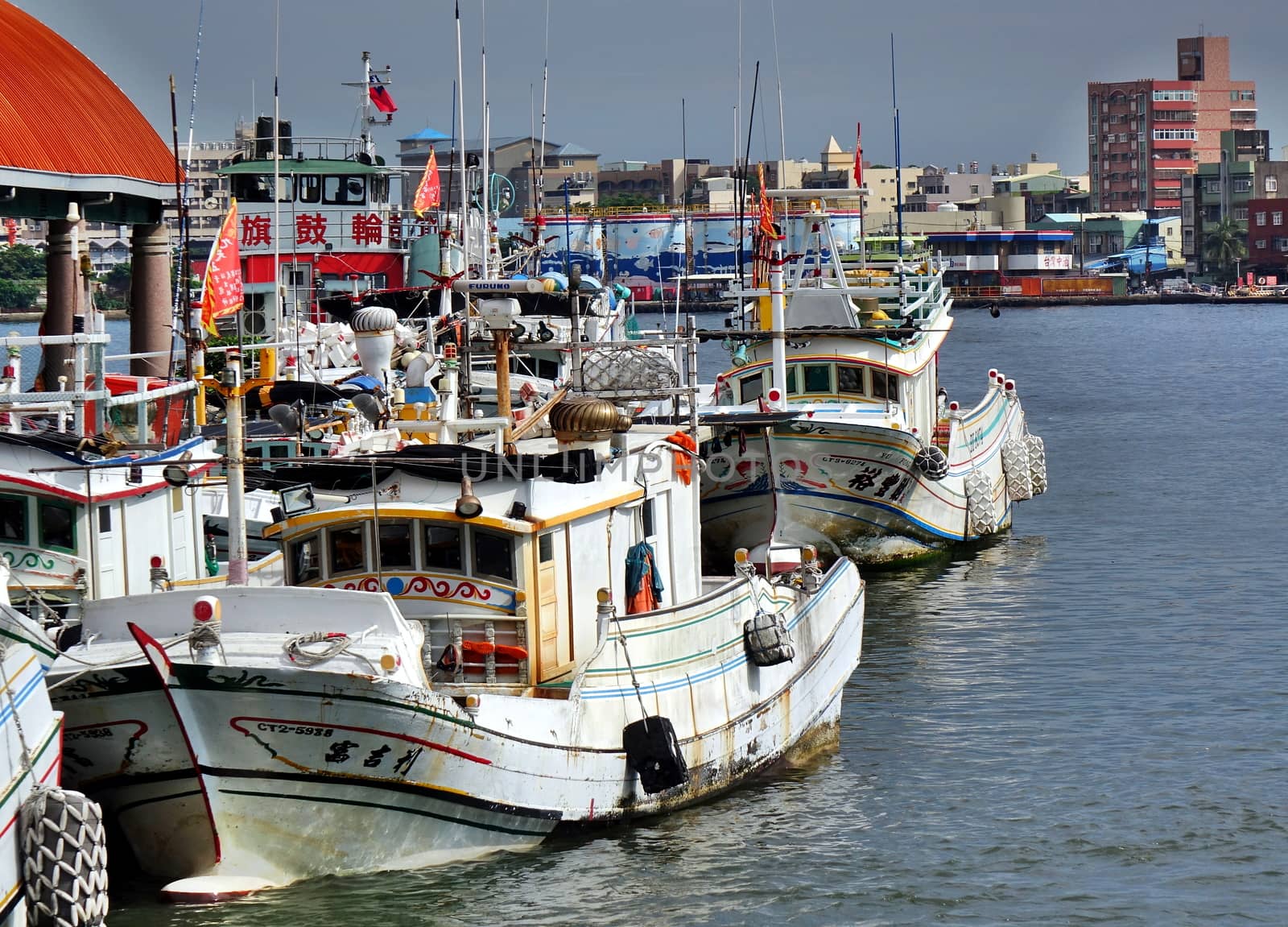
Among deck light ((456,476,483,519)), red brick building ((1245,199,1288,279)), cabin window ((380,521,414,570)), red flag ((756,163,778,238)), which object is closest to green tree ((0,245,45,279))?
red brick building ((1245,199,1288,279))

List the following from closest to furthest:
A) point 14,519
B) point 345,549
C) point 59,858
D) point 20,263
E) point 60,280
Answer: point 59,858, point 345,549, point 14,519, point 60,280, point 20,263

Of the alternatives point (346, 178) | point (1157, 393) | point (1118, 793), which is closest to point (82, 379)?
point (1118, 793)

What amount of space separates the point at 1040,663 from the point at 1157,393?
51.7 m

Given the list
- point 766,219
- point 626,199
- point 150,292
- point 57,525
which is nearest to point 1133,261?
point 626,199

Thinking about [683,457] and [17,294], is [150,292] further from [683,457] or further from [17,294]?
[17,294]

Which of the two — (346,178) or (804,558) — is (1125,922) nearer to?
(804,558)

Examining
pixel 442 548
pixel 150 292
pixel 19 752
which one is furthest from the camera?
pixel 150 292

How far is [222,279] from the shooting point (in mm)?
25812

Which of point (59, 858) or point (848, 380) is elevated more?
point (848, 380)

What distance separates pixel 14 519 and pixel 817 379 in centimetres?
1721

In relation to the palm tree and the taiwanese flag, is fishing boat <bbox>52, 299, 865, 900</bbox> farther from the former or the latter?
the palm tree

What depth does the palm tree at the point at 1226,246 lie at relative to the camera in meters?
174

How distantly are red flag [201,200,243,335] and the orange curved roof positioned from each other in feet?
9.01

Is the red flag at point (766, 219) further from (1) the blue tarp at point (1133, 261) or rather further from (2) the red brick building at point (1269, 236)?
(1) the blue tarp at point (1133, 261)
